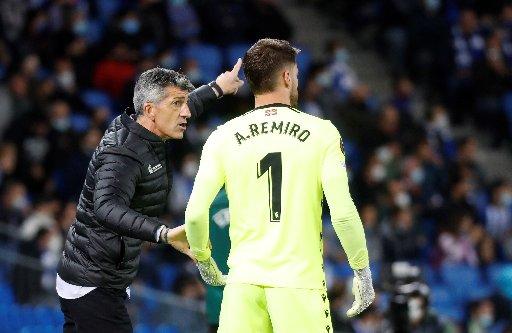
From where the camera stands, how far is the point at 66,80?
12.9 meters

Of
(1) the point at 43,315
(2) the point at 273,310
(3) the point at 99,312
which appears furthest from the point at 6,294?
(2) the point at 273,310

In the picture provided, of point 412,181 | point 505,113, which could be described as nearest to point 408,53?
point 505,113

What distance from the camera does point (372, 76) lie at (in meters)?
17.2

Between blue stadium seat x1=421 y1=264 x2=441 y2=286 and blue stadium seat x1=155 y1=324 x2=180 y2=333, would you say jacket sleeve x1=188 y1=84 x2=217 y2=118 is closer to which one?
blue stadium seat x1=155 y1=324 x2=180 y2=333

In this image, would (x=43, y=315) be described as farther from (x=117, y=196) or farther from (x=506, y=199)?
(x=506, y=199)

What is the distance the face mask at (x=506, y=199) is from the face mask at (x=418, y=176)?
1066 mm

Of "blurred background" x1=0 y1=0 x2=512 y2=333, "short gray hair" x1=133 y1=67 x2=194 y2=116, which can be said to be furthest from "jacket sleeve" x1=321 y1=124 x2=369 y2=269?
"blurred background" x1=0 y1=0 x2=512 y2=333

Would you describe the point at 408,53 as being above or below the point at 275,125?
above

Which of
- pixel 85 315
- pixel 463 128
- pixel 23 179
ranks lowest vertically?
pixel 85 315

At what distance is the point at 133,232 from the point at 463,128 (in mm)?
11701

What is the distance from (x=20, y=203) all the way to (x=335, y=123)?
471cm

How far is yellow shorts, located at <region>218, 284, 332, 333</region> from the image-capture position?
5086 millimetres

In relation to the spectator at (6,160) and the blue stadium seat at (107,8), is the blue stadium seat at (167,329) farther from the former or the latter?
the blue stadium seat at (107,8)

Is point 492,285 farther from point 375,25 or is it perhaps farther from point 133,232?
point 133,232
